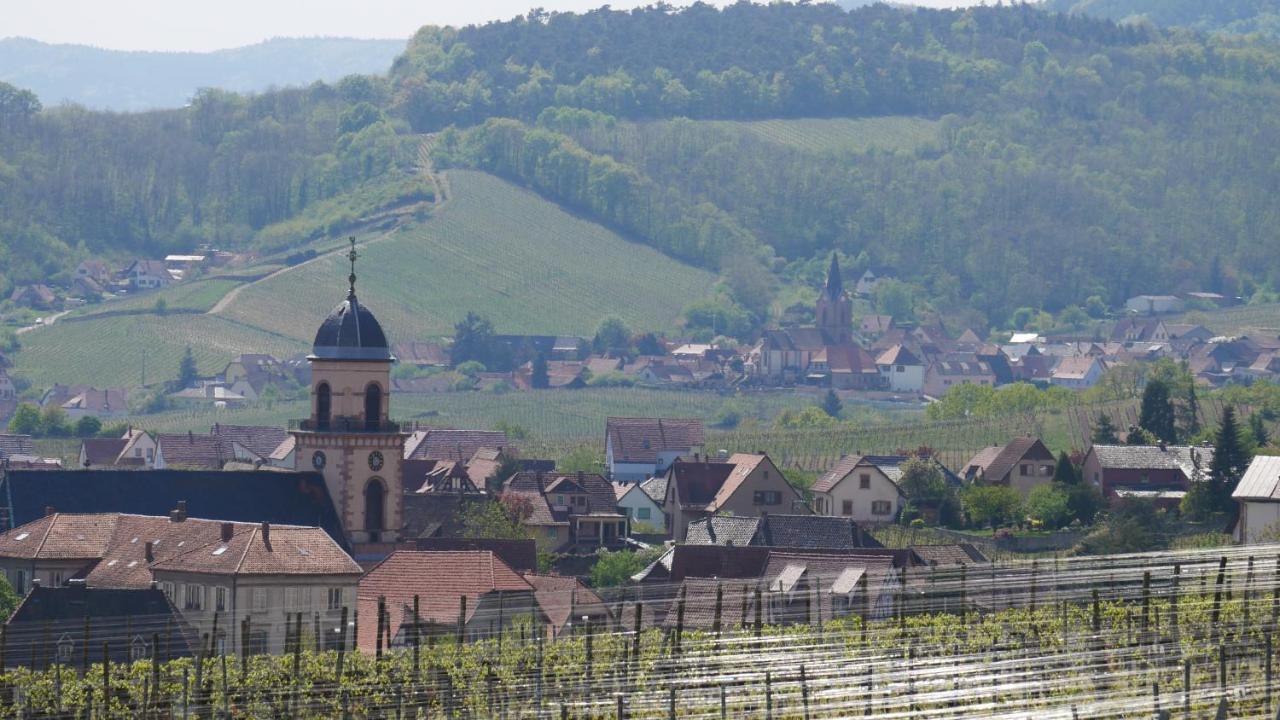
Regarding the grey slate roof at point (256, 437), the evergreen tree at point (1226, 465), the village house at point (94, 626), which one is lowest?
the grey slate roof at point (256, 437)

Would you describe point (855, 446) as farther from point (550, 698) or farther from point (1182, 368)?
point (550, 698)

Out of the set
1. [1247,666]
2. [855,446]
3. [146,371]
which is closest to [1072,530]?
[855,446]

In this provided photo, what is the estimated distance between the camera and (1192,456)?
9619 cm

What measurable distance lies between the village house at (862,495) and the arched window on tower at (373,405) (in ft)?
82.6

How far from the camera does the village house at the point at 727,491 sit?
94188 millimetres

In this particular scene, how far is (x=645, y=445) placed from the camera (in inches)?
4855

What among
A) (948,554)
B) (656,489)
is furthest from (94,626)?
(656,489)

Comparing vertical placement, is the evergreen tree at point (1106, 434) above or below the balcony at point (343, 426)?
below

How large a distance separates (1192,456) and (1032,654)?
53.6 m

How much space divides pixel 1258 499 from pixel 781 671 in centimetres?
3275

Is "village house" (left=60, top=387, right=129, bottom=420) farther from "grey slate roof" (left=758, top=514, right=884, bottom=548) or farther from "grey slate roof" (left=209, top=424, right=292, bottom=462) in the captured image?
"grey slate roof" (left=758, top=514, right=884, bottom=548)

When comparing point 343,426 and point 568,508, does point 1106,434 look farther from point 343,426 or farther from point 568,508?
point 343,426

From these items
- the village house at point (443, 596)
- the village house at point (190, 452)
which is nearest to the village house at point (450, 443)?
the village house at point (190, 452)

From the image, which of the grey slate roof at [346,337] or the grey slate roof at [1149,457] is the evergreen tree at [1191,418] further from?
the grey slate roof at [346,337]
